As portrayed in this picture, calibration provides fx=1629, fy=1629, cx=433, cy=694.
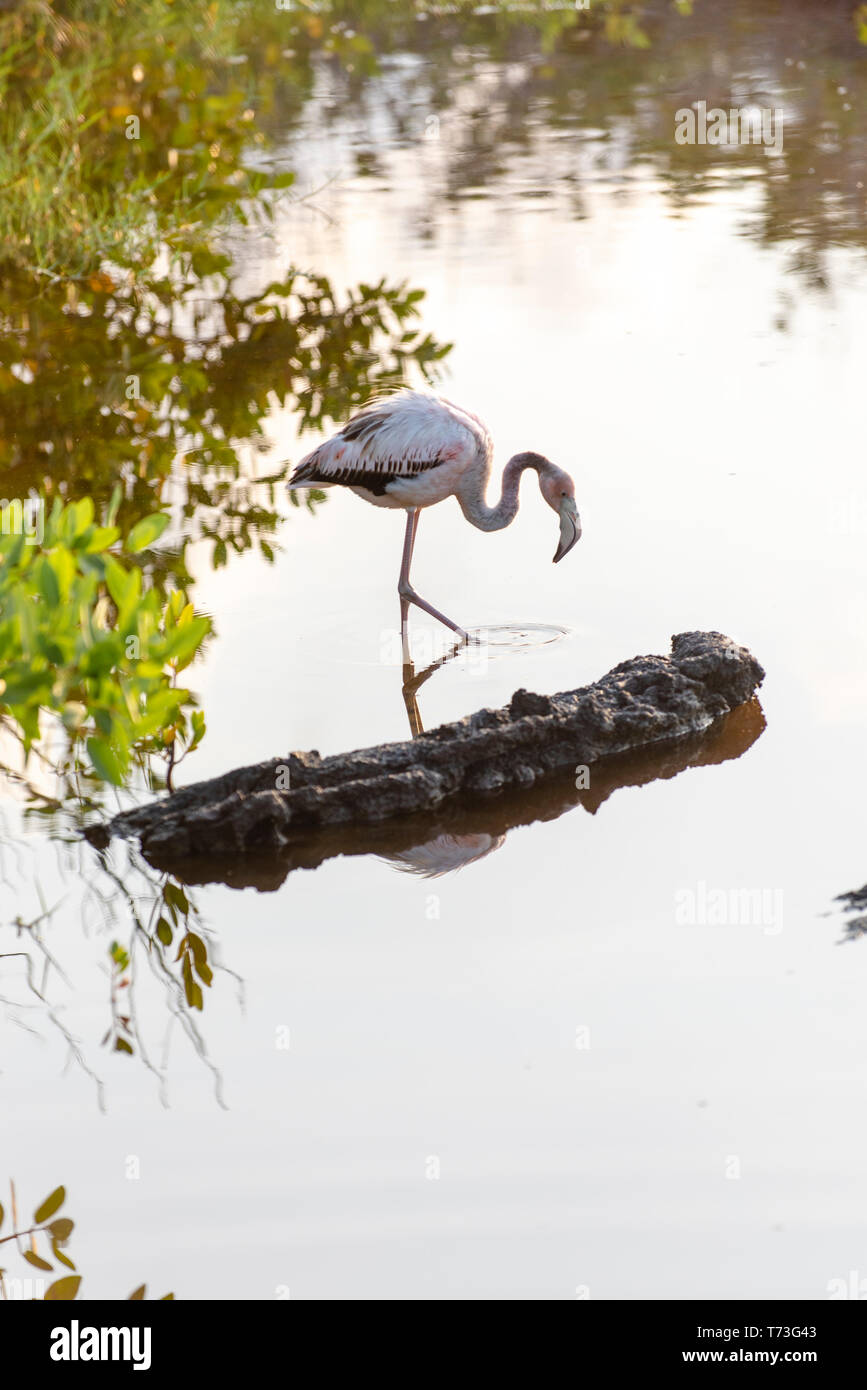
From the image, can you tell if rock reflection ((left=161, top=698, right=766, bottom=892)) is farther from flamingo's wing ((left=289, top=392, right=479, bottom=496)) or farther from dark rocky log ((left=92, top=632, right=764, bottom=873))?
flamingo's wing ((left=289, top=392, right=479, bottom=496))

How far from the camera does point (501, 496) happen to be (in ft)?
23.7

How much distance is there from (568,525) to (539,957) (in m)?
2.67

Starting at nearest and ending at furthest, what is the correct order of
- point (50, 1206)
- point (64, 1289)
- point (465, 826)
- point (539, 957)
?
point (64, 1289)
point (50, 1206)
point (539, 957)
point (465, 826)

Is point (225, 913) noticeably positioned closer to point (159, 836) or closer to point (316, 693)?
point (159, 836)

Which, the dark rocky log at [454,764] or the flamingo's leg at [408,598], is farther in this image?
the flamingo's leg at [408,598]

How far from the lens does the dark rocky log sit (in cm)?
528

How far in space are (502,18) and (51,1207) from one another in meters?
21.6

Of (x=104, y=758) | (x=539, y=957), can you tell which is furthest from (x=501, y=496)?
(x=104, y=758)

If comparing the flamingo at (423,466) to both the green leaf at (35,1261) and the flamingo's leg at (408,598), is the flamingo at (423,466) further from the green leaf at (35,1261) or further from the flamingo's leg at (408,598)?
the green leaf at (35,1261)

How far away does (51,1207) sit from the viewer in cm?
384

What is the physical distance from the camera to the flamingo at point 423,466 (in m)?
6.95

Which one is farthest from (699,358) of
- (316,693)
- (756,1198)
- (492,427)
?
(756,1198)

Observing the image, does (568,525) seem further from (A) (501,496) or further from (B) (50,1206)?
(B) (50,1206)

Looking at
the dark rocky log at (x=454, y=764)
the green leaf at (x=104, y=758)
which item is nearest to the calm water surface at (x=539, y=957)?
the dark rocky log at (x=454, y=764)
